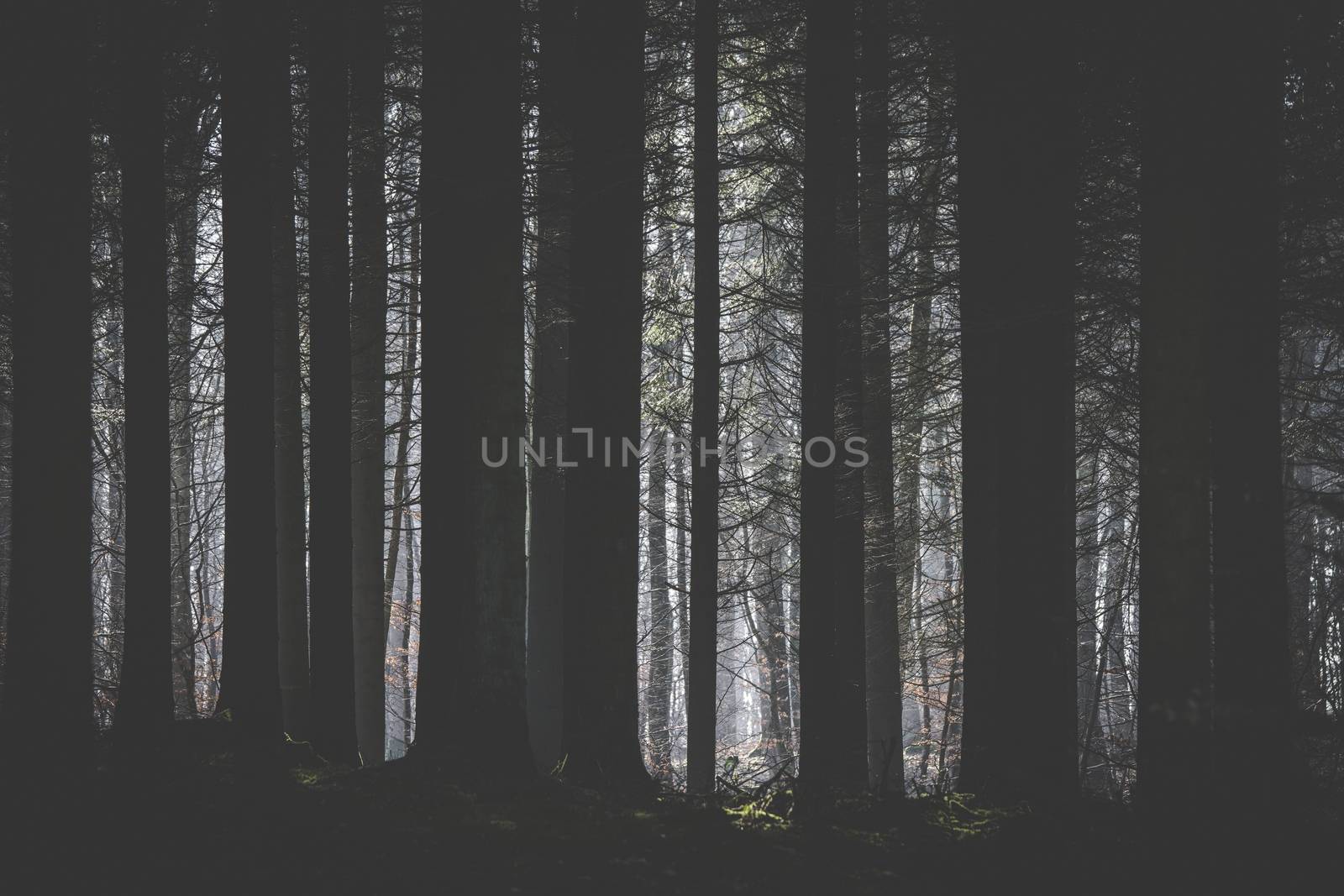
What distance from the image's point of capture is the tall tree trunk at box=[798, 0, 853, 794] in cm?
948

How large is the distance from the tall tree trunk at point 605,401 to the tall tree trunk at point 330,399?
7.04 feet

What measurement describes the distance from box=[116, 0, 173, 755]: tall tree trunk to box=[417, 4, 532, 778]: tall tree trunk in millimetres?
1684

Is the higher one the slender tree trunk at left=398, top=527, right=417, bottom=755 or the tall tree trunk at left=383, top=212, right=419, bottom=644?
the tall tree trunk at left=383, top=212, right=419, bottom=644

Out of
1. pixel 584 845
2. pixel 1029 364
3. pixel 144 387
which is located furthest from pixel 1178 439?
pixel 144 387

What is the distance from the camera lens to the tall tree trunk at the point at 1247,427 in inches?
199

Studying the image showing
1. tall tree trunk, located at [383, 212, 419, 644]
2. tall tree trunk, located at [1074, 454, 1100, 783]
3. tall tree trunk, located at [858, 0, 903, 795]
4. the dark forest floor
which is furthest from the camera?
tall tree trunk, located at [1074, 454, 1100, 783]

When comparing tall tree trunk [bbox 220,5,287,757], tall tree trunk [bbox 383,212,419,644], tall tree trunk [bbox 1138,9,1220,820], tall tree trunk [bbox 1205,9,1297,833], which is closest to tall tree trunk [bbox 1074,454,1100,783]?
tall tree trunk [bbox 1205,9,1297,833]

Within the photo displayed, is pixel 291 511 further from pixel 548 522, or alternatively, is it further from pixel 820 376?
pixel 820 376

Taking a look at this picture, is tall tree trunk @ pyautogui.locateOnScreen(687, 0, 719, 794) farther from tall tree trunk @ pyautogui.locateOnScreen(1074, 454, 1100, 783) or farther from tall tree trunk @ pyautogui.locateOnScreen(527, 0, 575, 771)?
tall tree trunk @ pyautogui.locateOnScreen(1074, 454, 1100, 783)

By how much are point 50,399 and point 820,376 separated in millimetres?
6331

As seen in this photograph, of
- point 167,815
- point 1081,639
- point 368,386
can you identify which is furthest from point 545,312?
point 1081,639

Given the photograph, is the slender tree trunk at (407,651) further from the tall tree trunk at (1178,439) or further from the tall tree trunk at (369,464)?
the tall tree trunk at (1178,439)

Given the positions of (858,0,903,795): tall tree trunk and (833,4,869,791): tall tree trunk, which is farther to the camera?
(858,0,903,795): tall tree trunk

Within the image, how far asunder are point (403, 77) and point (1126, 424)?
8.66m
